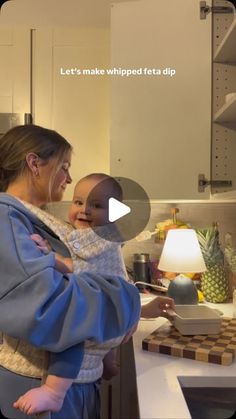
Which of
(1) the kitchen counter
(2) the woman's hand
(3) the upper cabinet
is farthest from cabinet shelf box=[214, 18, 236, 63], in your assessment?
(1) the kitchen counter

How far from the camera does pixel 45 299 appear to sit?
550 mm

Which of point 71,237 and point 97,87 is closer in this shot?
point 71,237

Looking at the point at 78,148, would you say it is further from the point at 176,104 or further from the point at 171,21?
the point at 171,21

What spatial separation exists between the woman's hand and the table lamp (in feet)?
0.53

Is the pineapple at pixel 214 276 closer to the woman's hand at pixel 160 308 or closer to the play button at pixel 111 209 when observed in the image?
the woman's hand at pixel 160 308

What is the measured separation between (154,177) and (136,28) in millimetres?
487

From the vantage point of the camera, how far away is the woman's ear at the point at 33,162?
2.18 feet

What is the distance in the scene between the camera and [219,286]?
4.16ft

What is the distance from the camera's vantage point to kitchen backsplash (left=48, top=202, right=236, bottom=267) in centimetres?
153

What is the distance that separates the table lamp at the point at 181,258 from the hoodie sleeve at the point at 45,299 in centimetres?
55

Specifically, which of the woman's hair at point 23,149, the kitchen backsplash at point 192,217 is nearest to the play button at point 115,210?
the woman's hair at point 23,149

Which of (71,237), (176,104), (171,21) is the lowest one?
(71,237)

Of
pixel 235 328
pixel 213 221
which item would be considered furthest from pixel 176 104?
pixel 235 328

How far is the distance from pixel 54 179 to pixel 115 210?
13 cm
